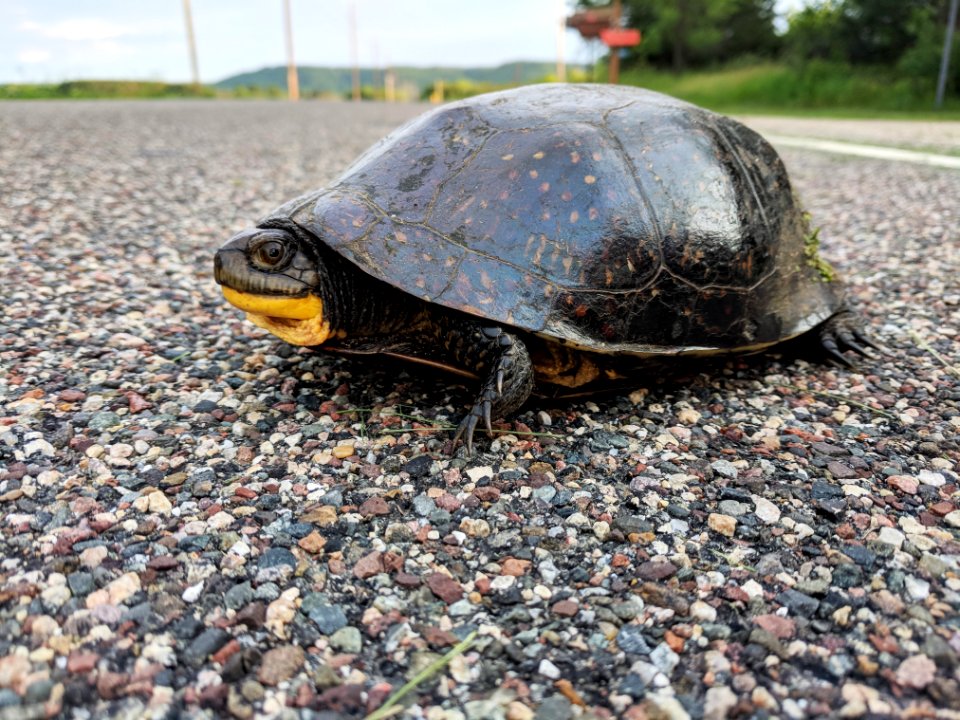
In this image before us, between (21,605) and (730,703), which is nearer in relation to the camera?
(730,703)

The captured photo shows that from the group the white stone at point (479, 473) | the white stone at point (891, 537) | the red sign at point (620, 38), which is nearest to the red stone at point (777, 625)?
the white stone at point (891, 537)

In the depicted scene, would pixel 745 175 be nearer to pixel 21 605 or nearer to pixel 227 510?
pixel 227 510

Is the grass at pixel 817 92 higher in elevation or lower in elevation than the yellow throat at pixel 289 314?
higher

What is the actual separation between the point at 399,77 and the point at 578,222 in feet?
212

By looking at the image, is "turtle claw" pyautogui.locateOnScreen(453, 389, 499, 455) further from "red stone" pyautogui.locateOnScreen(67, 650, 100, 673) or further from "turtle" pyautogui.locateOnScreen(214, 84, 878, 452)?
"red stone" pyautogui.locateOnScreen(67, 650, 100, 673)

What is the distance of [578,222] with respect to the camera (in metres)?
2.62

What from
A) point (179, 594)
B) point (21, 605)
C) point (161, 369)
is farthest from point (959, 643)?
point (161, 369)

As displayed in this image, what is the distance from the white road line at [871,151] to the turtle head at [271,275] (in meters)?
8.38

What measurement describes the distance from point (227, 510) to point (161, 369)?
48.1 inches

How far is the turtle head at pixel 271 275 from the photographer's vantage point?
2.58 metres

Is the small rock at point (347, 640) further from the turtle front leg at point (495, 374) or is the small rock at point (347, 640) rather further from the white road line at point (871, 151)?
the white road line at point (871, 151)

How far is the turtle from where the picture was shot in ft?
8.27

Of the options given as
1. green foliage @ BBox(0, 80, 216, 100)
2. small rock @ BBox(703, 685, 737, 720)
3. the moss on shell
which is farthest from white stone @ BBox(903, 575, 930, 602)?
green foliage @ BBox(0, 80, 216, 100)

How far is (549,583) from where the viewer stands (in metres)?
1.89
